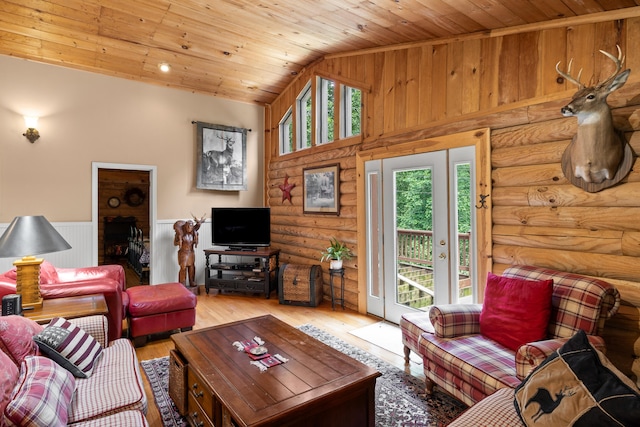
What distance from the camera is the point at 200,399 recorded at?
1.96 meters

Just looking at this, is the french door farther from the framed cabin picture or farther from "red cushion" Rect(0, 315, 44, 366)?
"red cushion" Rect(0, 315, 44, 366)

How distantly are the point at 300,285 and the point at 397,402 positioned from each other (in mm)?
2489

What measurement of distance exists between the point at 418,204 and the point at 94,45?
180 inches

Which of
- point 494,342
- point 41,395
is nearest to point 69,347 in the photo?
point 41,395

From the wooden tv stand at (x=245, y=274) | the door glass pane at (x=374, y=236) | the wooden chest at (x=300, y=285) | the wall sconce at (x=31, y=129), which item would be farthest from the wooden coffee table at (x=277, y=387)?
the wall sconce at (x=31, y=129)

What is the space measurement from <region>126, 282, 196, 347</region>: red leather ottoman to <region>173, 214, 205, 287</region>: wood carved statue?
152cm

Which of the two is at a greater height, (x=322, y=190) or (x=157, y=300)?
(x=322, y=190)

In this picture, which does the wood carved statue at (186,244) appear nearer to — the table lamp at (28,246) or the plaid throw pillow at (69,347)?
the table lamp at (28,246)

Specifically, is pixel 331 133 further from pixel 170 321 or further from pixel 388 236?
pixel 170 321

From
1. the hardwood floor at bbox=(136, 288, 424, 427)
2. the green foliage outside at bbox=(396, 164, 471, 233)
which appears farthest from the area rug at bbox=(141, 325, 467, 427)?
the green foliage outside at bbox=(396, 164, 471, 233)

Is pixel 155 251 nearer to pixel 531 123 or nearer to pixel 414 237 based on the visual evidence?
pixel 414 237

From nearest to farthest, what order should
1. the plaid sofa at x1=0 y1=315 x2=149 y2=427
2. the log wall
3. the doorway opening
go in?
the plaid sofa at x1=0 y1=315 x2=149 y2=427 → the log wall → the doorway opening

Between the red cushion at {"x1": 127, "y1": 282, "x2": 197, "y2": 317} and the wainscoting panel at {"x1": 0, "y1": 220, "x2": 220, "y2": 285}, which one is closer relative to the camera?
the red cushion at {"x1": 127, "y1": 282, "x2": 197, "y2": 317}

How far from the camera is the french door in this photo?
3334 millimetres
